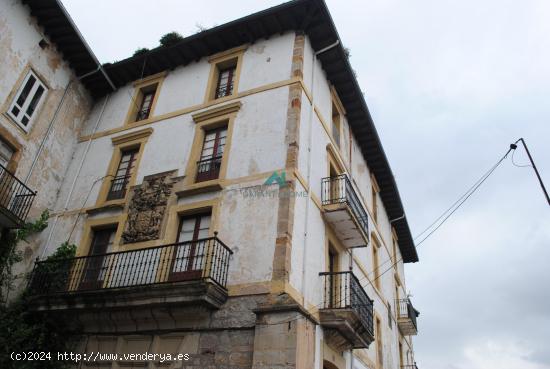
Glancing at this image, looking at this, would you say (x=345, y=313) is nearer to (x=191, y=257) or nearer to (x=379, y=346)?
(x=191, y=257)

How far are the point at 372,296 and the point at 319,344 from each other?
647 cm

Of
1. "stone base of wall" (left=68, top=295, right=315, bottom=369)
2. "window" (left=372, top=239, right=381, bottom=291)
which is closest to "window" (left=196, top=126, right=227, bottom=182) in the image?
"stone base of wall" (left=68, top=295, right=315, bottom=369)

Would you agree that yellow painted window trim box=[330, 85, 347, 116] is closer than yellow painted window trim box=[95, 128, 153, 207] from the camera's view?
No

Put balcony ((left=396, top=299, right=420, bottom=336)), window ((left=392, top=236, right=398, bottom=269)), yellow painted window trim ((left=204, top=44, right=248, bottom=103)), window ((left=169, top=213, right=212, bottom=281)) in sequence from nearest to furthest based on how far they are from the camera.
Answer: window ((left=169, top=213, right=212, bottom=281))
yellow painted window trim ((left=204, top=44, right=248, bottom=103))
balcony ((left=396, top=299, right=420, bottom=336))
window ((left=392, top=236, right=398, bottom=269))

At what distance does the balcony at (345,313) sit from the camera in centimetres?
1068

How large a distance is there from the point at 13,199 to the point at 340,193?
9498 millimetres

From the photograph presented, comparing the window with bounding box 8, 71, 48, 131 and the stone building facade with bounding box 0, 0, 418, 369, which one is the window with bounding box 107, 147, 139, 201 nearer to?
the stone building facade with bounding box 0, 0, 418, 369

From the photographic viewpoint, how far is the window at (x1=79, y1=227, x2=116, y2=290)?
38.7 feet

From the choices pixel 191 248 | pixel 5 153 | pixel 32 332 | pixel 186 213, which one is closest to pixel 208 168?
pixel 186 213

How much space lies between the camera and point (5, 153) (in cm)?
1318

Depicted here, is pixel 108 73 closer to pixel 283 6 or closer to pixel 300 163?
→ pixel 283 6

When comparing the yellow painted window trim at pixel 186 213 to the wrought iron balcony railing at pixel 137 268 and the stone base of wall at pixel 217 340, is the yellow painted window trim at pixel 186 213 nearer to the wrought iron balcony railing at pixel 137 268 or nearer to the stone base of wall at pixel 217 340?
the wrought iron balcony railing at pixel 137 268

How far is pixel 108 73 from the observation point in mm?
16719

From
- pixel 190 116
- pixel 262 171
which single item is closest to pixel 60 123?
pixel 190 116
